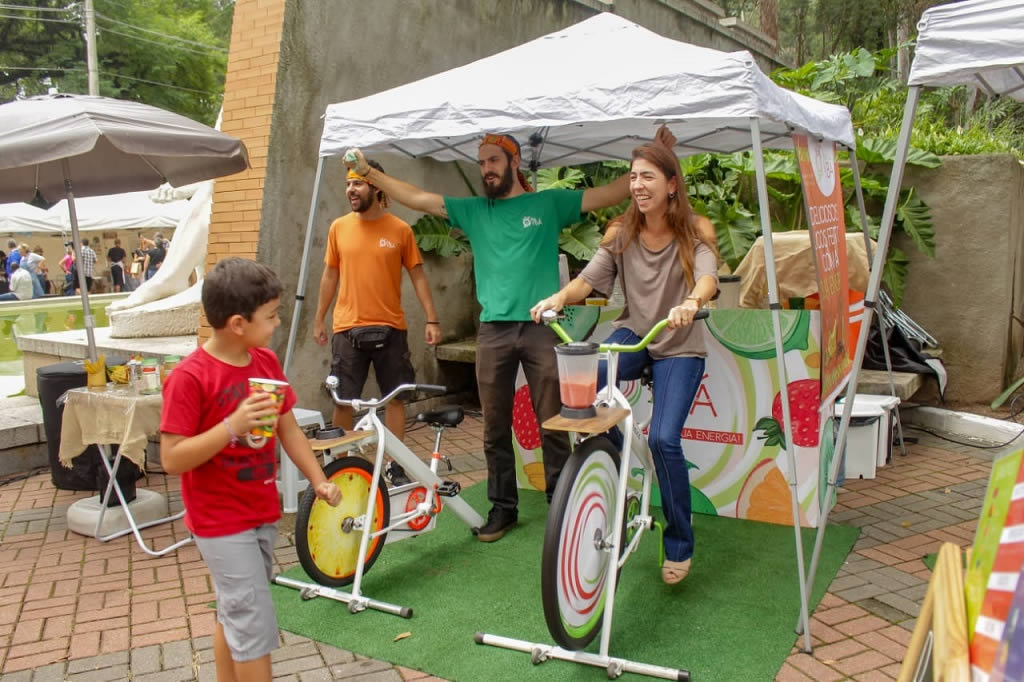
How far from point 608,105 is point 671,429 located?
1508mm

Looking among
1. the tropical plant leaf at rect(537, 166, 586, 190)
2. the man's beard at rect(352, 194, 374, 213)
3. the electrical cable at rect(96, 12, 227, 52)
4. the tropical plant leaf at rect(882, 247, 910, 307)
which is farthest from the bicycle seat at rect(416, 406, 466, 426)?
the electrical cable at rect(96, 12, 227, 52)

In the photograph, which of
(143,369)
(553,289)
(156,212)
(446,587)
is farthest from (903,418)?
(156,212)

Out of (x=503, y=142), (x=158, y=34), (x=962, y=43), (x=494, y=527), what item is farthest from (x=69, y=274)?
(x=962, y=43)

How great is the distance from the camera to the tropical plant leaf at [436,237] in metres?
7.85

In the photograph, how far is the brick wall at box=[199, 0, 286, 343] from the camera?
6449mm

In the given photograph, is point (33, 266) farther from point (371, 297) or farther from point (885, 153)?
point (885, 153)

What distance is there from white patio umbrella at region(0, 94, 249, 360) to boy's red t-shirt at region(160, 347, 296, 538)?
2.59m

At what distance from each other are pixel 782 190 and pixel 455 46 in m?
3.72

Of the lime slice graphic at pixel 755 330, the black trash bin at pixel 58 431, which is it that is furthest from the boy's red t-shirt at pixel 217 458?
the black trash bin at pixel 58 431

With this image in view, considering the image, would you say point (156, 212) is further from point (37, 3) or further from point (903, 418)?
point (903, 418)

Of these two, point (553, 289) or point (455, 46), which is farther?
point (455, 46)

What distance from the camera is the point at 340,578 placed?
3.87 m

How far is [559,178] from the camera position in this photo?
28.1ft

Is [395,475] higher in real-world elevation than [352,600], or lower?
higher
